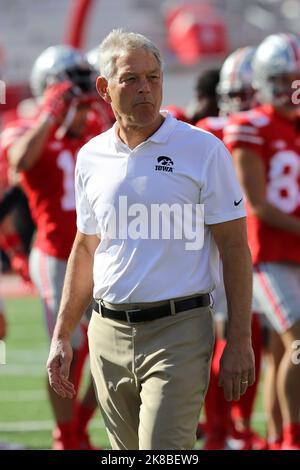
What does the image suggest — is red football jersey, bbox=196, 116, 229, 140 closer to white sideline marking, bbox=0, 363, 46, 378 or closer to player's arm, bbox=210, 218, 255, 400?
player's arm, bbox=210, 218, 255, 400

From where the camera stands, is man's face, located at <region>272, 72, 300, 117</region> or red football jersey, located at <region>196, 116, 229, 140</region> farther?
red football jersey, located at <region>196, 116, 229, 140</region>

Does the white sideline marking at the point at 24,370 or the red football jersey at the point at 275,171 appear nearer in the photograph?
the red football jersey at the point at 275,171

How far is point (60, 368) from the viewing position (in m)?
4.30

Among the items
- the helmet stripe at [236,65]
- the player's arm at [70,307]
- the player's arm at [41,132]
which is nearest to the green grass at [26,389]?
the player's arm at [41,132]

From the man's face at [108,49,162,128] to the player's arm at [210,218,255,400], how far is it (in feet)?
1.48

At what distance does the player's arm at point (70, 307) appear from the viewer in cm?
429

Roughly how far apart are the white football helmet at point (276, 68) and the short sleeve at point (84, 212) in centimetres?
220

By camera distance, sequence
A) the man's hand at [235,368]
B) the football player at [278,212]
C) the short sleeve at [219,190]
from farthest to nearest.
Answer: the football player at [278,212] < the short sleeve at [219,190] < the man's hand at [235,368]

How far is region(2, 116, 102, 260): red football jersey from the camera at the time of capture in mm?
6711

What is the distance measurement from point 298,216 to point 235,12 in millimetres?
21699

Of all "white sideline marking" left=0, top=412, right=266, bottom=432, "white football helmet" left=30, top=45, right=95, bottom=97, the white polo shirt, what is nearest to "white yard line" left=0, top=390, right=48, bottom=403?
"white sideline marking" left=0, top=412, right=266, bottom=432

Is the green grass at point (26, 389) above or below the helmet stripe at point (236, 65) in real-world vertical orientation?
below

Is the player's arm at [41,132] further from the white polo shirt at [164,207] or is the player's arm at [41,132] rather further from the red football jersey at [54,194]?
the white polo shirt at [164,207]
